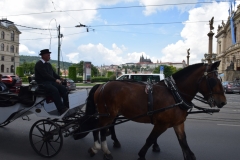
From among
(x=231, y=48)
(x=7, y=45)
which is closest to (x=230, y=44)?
(x=231, y=48)

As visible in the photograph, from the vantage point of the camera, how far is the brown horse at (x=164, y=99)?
4.27 meters

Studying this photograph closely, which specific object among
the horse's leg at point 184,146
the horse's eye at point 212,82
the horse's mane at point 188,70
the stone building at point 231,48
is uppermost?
the stone building at point 231,48

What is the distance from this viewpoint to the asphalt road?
16.3 ft

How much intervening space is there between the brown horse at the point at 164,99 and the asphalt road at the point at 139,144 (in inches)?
23.9

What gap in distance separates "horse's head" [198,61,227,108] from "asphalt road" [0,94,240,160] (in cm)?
135

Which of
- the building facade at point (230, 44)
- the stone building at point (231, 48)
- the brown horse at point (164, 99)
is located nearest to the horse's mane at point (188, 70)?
the brown horse at point (164, 99)

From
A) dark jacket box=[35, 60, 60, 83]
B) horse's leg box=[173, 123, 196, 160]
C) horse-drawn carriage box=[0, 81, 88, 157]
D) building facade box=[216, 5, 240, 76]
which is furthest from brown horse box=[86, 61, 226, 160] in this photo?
building facade box=[216, 5, 240, 76]

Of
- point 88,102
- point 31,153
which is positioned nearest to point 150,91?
point 88,102

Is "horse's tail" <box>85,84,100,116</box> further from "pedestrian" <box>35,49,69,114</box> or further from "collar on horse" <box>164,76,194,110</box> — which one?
"collar on horse" <box>164,76,194,110</box>

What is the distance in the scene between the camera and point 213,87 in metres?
4.24

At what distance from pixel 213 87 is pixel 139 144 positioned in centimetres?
240

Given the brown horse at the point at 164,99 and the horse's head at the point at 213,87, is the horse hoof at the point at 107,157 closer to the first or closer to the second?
the brown horse at the point at 164,99

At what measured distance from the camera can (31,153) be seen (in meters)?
5.16

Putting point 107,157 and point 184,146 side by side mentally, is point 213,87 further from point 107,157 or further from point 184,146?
point 107,157
